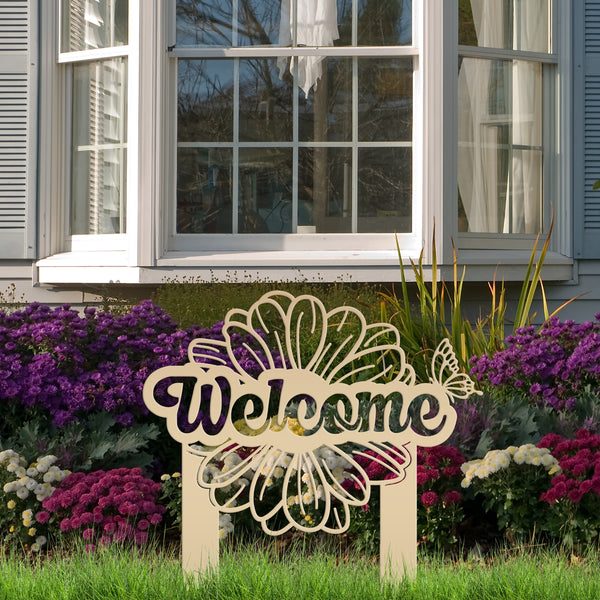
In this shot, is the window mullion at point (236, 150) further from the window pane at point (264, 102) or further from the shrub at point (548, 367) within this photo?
the shrub at point (548, 367)

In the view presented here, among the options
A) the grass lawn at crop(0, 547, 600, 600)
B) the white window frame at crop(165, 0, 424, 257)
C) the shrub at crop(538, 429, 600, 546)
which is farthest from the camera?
the white window frame at crop(165, 0, 424, 257)

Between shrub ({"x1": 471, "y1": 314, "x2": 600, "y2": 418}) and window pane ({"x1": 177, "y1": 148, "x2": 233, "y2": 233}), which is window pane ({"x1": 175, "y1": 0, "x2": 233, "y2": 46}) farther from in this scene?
shrub ({"x1": 471, "y1": 314, "x2": 600, "y2": 418})

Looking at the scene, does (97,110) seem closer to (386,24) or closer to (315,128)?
(315,128)

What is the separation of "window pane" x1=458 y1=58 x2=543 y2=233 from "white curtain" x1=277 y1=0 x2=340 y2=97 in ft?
2.99

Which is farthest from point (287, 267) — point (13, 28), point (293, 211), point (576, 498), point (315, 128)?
point (576, 498)

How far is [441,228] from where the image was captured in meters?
5.61

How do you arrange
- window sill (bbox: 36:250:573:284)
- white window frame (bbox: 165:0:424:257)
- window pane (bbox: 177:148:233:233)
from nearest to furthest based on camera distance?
window sill (bbox: 36:250:573:284) < white window frame (bbox: 165:0:424:257) < window pane (bbox: 177:148:233:233)

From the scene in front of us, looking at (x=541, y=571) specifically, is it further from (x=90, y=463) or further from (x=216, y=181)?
(x=216, y=181)

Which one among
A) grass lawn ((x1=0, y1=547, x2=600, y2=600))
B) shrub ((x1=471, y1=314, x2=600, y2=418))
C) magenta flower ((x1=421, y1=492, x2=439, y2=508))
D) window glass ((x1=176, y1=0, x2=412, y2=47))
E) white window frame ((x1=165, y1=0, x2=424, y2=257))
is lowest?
grass lawn ((x1=0, y1=547, x2=600, y2=600))

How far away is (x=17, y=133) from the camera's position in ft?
19.7

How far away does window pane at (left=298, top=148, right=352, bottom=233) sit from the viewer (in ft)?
19.1

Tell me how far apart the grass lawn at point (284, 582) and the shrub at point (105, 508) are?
12.4 inches

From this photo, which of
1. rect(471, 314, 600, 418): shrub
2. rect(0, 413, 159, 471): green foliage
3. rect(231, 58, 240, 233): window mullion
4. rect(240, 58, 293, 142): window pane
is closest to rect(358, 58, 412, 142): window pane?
rect(240, 58, 293, 142): window pane

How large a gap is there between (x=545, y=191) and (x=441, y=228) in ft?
3.12
